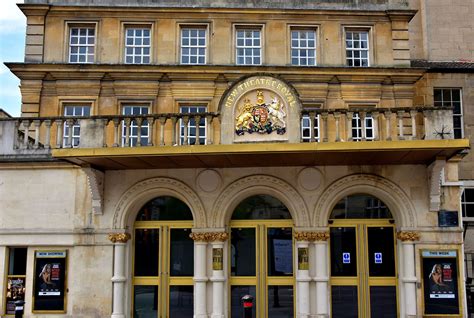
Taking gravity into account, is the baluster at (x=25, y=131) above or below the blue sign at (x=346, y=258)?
above

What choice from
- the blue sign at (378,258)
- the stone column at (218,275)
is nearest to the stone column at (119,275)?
the stone column at (218,275)

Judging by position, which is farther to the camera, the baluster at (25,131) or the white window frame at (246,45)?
the white window frame at (246,45)

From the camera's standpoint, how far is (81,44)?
1939 cm

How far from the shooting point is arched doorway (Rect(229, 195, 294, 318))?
15609 millimetres

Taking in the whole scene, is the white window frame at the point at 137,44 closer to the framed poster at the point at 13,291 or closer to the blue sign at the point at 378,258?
the framed poster at the point at 13,291

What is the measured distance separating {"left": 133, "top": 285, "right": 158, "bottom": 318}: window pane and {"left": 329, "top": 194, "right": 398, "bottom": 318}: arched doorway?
4.91m

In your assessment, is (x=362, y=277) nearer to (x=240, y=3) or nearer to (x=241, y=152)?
(x=241, y=152)

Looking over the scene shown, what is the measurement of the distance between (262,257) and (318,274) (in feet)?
5.37

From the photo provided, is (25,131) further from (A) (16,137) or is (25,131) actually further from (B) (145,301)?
(B) (145,301)

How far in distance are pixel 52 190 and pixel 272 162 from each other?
6.18 m

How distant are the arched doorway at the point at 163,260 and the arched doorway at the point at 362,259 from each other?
4.06 m

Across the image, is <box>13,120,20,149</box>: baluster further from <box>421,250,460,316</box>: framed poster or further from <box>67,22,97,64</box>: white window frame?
<box>421,250,460,316</box>: framed poster

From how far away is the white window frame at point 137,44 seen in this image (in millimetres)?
19344

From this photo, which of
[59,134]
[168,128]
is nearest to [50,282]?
[59,134]
